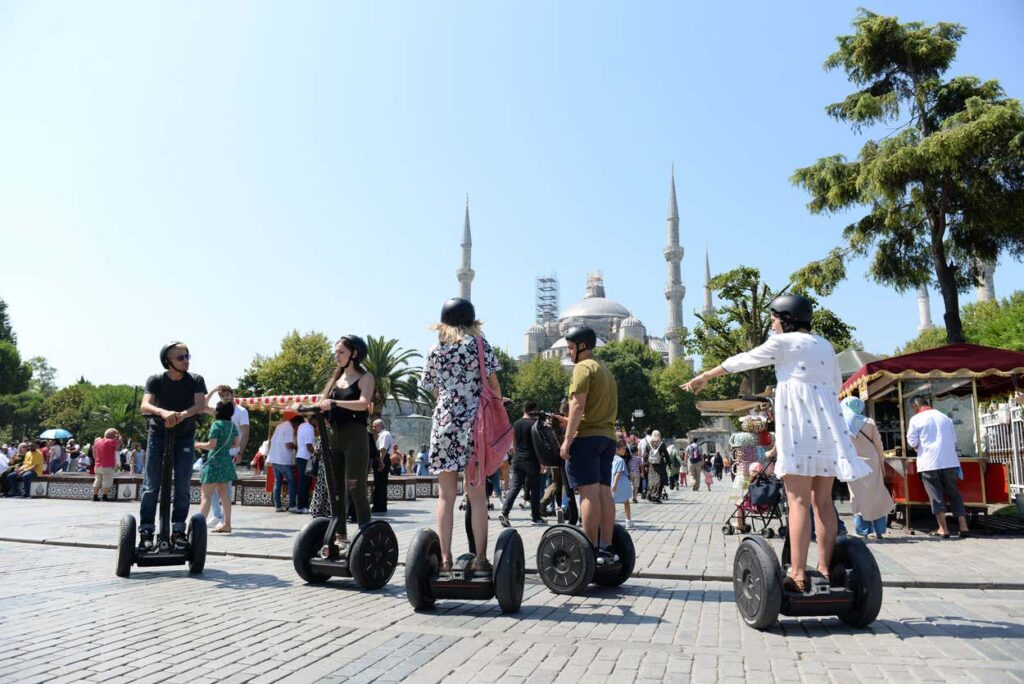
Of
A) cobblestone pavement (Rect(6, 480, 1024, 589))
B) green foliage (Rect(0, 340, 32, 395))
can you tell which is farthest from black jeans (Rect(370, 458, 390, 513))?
green foliage (Rect(0, 340, 32, 395))

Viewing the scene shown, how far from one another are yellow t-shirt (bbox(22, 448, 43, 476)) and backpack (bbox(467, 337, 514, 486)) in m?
18.9

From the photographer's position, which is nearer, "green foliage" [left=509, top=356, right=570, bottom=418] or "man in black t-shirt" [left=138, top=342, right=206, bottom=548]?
"man in black t-shirt" [left=138, top=342, right=206, bottom=548]

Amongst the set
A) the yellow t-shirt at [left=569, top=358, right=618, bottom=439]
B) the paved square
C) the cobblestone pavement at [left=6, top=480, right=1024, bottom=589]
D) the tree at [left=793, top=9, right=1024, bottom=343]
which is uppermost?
the tree at [left=793, top=9, right=1024, bottom=343]

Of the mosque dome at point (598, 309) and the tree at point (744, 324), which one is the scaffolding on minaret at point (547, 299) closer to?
the mosque dome at point (598, 309)

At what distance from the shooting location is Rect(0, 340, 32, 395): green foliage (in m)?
63.6

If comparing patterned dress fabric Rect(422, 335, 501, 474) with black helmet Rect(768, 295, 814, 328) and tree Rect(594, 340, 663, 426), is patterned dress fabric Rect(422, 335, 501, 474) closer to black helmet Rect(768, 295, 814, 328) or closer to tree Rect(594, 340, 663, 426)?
black helmet Rect(768, 295, 814, 328)

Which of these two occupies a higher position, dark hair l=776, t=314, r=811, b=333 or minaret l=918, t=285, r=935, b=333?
minaret l=918, t=285, r=935, b=333

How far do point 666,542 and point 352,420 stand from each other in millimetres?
4689

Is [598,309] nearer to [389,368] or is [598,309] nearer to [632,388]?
[632,388]

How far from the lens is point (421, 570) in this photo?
4.56 metres

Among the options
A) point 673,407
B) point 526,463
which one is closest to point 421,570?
point 526,463

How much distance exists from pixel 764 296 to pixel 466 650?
35317 millimetres

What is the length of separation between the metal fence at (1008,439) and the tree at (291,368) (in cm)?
4280

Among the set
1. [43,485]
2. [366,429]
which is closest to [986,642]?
[366,429]
